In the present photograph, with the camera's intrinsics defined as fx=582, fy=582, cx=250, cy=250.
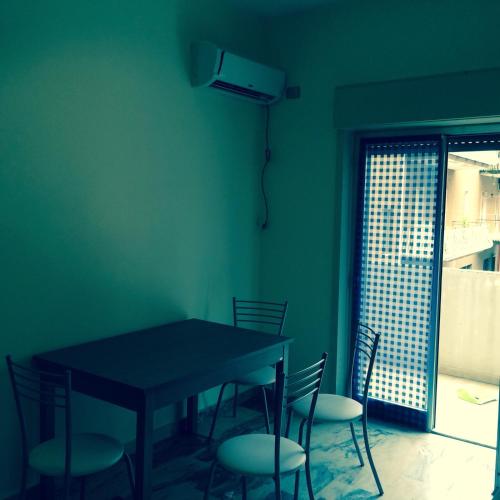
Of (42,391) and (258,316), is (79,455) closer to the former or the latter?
(42,391)

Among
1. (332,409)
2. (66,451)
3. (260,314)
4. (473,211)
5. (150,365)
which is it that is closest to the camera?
(66,451)

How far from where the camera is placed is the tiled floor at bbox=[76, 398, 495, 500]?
117 inches

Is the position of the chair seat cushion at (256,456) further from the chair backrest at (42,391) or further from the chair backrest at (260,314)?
the chair backrest at (260,314)

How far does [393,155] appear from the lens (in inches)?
150

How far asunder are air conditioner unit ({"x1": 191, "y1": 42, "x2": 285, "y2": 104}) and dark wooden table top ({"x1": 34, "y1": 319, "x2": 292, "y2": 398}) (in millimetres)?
1509

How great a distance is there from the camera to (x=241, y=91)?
3.82 m

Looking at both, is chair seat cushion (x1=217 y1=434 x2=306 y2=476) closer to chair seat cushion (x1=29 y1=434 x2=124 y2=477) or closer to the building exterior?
chair seat cushion (x1=29 y1=434 x2=124 y2=477)

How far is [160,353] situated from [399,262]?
70.3 inches

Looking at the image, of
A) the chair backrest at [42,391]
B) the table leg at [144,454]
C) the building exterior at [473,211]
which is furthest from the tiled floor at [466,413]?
the chair backrest at [42,391]

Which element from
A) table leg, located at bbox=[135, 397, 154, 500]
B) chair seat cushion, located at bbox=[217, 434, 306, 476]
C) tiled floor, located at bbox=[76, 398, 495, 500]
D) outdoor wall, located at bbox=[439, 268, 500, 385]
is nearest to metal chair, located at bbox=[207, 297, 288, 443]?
tiled floor, located at bbox=[76, 398, 495, 500]

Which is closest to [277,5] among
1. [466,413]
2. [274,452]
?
[274,452]

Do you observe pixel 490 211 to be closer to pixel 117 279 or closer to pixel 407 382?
pixel 407 382

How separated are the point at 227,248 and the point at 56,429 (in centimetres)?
165

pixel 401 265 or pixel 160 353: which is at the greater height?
pixel 401 265
